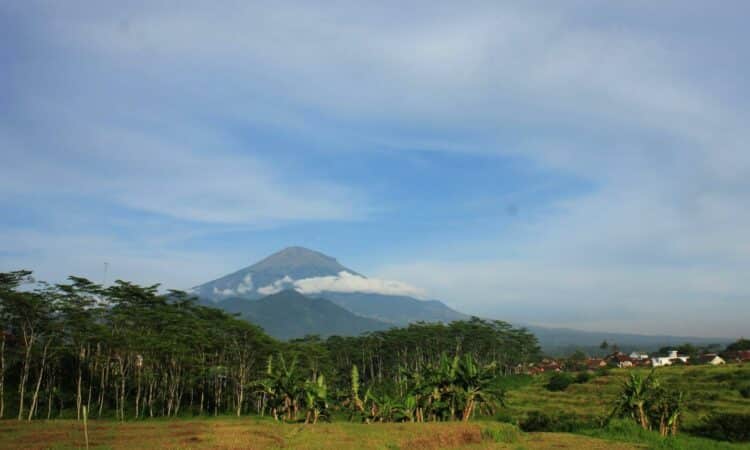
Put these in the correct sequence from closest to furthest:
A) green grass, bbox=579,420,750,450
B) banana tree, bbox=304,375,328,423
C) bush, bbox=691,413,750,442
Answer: green grass, bbox=579,420,750,450
bush, bbox=691,413,750,442
banana tree, bbox=304,375,328,423

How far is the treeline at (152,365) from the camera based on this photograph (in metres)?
31.7

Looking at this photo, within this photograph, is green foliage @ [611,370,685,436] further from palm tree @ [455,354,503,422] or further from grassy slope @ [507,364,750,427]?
grassy slope @ [507,364,750,427]

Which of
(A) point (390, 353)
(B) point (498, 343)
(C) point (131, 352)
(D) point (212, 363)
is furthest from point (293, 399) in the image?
(B) point (498, 343)

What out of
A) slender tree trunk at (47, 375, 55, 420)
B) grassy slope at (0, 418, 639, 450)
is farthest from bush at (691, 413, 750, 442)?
slender tree trunk at (47, 375, 55, 420)

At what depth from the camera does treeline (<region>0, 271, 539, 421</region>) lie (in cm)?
3166

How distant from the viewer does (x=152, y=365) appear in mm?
48094

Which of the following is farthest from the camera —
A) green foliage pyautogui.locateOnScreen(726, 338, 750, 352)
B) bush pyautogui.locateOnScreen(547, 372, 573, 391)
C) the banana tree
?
green foliage pyautogui.locateOnScreen(726, 338, 750, 352)

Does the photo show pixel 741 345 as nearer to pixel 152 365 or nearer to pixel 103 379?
pixel 152 365

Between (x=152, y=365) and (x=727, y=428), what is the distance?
148ft

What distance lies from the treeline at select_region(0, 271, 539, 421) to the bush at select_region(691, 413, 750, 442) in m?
12.1

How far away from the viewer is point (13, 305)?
124 ft

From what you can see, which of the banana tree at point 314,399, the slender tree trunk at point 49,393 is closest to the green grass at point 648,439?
the banana tree at point 314,399

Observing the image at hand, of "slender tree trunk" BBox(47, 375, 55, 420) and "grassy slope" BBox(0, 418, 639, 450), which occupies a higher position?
"grassy slope" BBox(0, 418, 639, 450)

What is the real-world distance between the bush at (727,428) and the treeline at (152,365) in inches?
476
